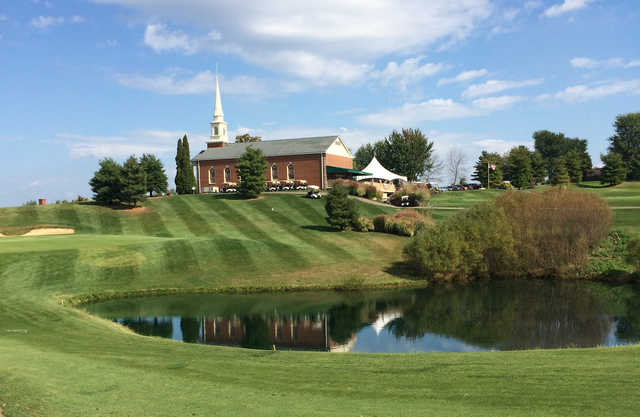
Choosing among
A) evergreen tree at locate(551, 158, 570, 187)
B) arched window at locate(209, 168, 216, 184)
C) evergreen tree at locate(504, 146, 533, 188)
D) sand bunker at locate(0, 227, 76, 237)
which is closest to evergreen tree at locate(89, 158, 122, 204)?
sand bunker at locate(0, 227, 76, 237)

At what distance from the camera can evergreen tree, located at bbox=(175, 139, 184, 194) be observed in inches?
3066

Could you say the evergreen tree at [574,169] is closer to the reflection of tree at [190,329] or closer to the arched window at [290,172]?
the arched window at [290,172]

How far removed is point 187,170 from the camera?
78.3 meters

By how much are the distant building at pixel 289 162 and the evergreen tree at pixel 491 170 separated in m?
28.1

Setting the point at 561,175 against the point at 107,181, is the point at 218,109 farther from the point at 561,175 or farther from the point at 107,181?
the point at 561,175

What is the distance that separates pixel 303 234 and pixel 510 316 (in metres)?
25.6

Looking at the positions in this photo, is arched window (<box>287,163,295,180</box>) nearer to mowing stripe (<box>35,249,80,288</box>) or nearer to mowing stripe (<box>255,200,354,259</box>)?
mowing stripe (<box>255,200,354,259</box>)

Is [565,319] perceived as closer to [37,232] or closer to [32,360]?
[32,360]

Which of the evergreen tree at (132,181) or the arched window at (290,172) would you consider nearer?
the evergreen tree at (132,181)

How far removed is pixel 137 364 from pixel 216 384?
128 inches

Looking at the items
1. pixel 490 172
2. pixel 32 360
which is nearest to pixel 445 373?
pixel 32 360

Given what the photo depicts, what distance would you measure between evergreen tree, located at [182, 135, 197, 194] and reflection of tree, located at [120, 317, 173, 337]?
174 ft

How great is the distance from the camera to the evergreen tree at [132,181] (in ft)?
193

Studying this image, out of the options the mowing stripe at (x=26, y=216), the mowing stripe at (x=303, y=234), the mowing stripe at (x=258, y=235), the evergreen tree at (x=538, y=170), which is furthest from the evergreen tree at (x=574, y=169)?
the mowing stripe at (x=26, y=216)
